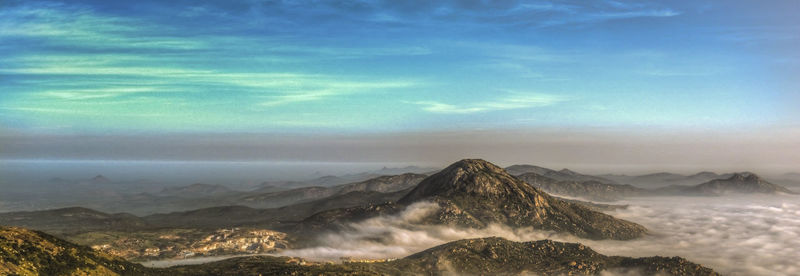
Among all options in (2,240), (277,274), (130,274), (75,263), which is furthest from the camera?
(277,274)

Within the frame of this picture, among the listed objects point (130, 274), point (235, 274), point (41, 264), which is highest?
point (41, 264)

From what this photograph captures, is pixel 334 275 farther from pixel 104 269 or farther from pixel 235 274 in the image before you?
pixel 104 269

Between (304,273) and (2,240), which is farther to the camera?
(304,273)

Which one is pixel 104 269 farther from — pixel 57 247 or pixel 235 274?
pixel 235 274

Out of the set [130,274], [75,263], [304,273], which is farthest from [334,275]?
[75,263]

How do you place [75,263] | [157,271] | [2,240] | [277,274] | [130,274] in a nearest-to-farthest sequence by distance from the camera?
[2,240] → [75,263] → [130,274] → [157,271] → [277,274]

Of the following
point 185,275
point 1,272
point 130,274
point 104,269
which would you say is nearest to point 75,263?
point 104,269

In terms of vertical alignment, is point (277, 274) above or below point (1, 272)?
below
